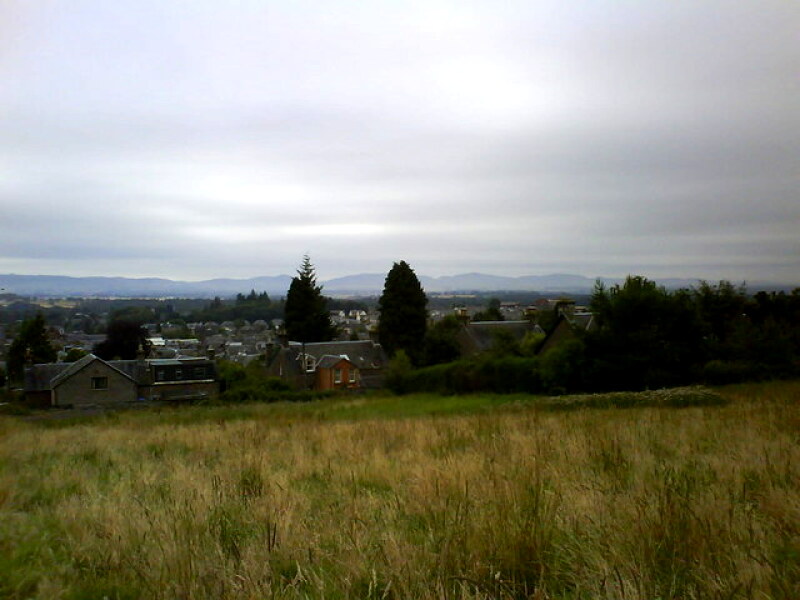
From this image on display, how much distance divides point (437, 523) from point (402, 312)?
51084 mm

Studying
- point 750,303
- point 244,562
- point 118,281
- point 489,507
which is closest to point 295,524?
point 244,562

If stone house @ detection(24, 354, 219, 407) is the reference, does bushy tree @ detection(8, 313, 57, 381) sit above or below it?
above

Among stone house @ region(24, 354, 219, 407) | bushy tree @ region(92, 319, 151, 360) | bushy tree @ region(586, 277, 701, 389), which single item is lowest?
stone house @ region(24, 354, 219, 407)

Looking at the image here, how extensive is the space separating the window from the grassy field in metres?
40.1

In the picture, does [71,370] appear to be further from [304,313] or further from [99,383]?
[304,313]

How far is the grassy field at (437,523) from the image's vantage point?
10.9 feet

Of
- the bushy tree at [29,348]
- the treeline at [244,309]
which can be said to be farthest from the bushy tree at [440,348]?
the treeline at [244,309]

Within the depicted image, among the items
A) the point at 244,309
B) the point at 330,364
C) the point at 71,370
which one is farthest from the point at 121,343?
the point at 244,309

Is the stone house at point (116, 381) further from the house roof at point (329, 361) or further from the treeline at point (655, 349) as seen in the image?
the treeline at point (655, 349)

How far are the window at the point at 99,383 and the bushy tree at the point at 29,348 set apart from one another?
5666 mm

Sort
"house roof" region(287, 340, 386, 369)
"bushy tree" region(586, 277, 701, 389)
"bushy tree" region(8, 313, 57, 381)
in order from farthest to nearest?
"house roof" region(287, 340, 386, 369) < "bushy tree" region(8, 313, 57, 381) < "bushy tree" region(586, 277, 701, 389)

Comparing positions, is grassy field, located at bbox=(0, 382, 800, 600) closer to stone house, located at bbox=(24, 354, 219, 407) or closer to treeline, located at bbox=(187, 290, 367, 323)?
stone house, located at bbox=(24, 354, 219, 407)

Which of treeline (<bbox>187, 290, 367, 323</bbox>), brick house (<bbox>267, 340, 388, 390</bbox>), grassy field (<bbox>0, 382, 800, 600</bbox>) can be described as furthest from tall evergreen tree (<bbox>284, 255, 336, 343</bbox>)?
grassy field (<bbox>0, 382, 800, 600</bbox>)

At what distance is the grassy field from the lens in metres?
3.31
